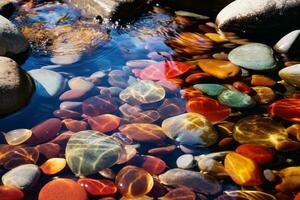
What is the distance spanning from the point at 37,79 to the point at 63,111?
0.66 metres

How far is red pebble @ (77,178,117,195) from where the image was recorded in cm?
291

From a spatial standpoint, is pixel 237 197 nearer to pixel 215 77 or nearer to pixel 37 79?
pixel 215 77

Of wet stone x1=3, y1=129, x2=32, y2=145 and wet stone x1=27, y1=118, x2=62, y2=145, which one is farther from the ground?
wet stone x1=27, y1=118, x2=62, y2=145

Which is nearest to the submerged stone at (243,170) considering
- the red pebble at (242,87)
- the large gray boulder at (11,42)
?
the red pebble at (242,87)

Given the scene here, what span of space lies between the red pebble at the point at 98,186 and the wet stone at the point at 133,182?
6cm

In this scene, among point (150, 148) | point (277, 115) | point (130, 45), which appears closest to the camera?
point (150, 148)

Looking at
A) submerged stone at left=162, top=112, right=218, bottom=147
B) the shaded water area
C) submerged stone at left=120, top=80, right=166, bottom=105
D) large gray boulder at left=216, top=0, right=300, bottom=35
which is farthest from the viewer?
large gray boulder at left=216, top=0, right=300, bottom=35

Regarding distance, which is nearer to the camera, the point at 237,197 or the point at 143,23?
the point at 237,197

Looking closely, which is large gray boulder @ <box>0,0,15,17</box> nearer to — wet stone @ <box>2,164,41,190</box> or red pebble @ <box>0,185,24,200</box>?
wet stone @ <box>2,164,41,190</box>

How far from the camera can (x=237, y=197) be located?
2891 millimetres

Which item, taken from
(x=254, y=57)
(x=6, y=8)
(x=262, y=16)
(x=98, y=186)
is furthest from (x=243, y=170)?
(x=6, y=8)

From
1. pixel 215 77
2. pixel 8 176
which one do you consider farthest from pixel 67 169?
pixel 215 77

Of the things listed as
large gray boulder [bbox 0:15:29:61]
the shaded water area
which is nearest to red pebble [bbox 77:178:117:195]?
the shaded water area

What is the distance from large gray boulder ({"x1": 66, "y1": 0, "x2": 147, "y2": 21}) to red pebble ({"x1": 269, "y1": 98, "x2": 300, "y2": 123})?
2.76 m
